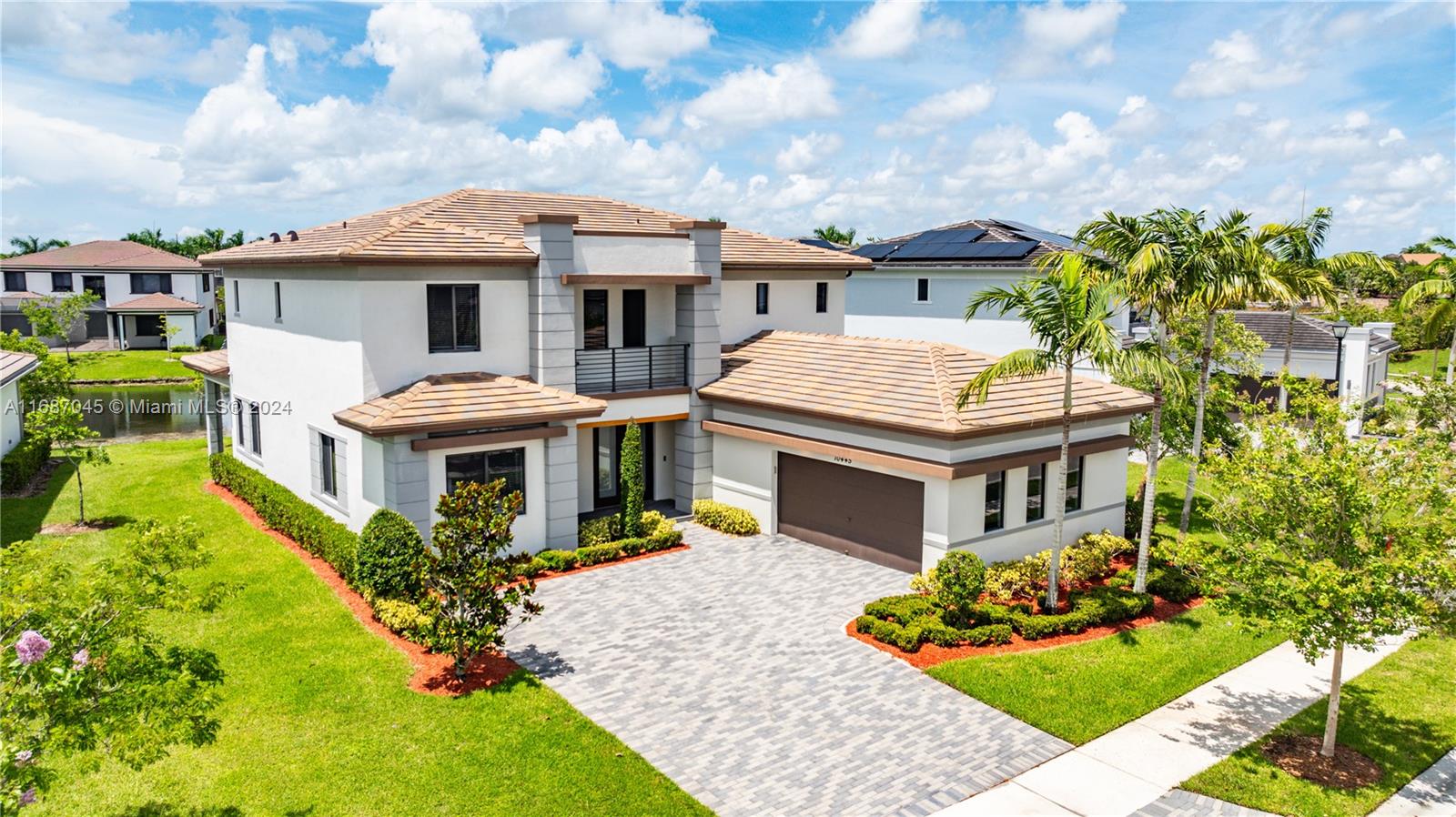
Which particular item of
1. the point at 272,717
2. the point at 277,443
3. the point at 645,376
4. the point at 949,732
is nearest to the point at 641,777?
the point at 949,732

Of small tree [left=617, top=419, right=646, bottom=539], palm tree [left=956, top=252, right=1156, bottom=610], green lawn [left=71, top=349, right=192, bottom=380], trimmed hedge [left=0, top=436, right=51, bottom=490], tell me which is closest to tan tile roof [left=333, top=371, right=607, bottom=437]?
small tree [left=617, top=419, right=646, bottom=539]

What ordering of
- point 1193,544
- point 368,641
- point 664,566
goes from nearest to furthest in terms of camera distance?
1. point 1193,544
2. point 368,641
3. point 664,566

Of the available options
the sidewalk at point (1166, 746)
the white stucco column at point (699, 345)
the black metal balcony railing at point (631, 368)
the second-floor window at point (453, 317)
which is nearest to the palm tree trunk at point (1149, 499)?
the sidewalk at point (1166, 746)

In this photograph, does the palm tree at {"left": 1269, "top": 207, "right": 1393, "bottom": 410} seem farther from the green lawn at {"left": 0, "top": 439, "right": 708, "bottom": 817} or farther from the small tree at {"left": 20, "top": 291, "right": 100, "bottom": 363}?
the small tree at {"left": 20, "top": 291, "right": 100, "bottom": 363}

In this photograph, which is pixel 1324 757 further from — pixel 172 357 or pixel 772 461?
pixel 172 357

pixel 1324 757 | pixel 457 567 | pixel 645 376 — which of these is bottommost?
pixel 1324 757

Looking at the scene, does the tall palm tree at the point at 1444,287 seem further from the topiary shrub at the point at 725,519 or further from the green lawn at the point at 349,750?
the green lawn at the point at 349,750

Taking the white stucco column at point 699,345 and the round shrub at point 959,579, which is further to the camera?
the white stucco column at point 699,345
